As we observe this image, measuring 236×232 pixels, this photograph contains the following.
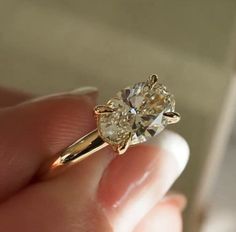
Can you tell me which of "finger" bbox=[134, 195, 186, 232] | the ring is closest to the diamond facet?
the ring

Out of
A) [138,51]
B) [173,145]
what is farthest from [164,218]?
[138,51]

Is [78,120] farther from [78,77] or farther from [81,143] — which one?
[78,77]

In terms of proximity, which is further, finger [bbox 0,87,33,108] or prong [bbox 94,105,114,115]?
finger [bbox 0,87,33,108]

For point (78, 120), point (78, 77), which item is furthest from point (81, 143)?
point (78, 77)

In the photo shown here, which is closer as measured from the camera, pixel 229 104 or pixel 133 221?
pixel 133 221

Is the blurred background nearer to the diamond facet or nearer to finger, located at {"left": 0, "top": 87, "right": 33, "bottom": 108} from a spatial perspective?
finger, located at {"left": 0, "top": 87, "right": 33, "bottom": 108}

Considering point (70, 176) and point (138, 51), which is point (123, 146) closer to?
point (70, 176)

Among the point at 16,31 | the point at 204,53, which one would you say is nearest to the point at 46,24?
the point at 16,31
